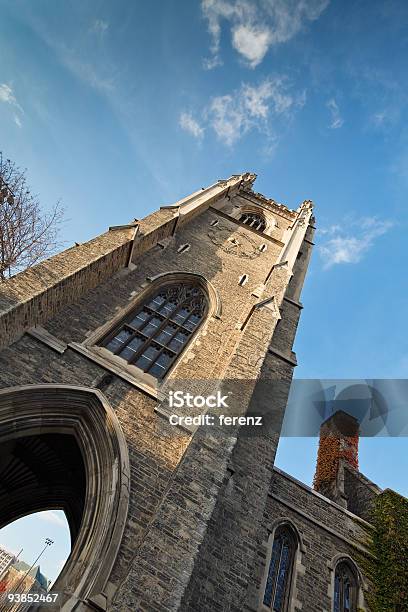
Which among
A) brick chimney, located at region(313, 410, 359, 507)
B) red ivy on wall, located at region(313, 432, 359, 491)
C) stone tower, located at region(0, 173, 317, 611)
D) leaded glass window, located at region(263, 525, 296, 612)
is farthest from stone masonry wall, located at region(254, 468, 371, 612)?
red ivy on wall, located at region(313, 432, 359, 491)

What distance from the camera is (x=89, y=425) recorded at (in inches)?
261

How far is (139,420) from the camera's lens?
6.74 meters

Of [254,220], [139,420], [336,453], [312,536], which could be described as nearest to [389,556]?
[312,536]

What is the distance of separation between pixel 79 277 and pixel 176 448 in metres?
4.00

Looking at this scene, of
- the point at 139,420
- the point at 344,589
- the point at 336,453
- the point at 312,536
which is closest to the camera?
the point at 139,420

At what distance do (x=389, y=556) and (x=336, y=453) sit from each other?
5.42 metres

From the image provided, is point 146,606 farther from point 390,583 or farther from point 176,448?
point 390,583

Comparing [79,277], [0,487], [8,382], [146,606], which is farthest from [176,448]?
[0,487]

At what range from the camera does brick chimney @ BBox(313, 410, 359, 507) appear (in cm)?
1216

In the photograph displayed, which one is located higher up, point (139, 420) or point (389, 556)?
point (389, 556)

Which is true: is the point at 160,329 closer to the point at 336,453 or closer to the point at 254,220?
the point at 336,453

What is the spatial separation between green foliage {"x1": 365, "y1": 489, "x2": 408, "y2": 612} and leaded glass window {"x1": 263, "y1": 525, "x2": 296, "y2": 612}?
1762 millimetres

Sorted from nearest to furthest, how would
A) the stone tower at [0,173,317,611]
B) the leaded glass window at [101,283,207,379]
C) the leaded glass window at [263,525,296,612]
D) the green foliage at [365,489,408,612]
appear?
1. the stone tower at [0,173,317,611]
2. the leaded glass window at [263,525,296,612]
3. the green foliage at [365,489,408,612]
4. the leaded glass window at [101,283,207,379]

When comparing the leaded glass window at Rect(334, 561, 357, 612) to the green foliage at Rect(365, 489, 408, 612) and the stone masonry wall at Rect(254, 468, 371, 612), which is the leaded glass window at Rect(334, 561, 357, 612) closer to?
the stone masonry wall at Rect(254, 468, 371, 612)
